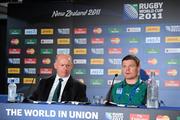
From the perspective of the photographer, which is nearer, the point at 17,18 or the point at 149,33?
the point at 149,33

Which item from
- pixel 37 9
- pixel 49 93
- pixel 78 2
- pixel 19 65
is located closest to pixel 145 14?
pixel 78 2

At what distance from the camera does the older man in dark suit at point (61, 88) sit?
12.6 ft

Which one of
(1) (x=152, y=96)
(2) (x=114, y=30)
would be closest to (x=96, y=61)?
(2) (x=114, y=30)

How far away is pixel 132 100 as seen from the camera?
3480 mm

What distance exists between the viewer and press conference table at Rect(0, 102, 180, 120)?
2.42 metres

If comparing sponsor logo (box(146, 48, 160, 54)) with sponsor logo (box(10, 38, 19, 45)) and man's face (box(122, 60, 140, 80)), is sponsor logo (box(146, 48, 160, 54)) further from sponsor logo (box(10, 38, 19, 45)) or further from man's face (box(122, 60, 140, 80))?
man's face (box(122, 60, 140, 80))

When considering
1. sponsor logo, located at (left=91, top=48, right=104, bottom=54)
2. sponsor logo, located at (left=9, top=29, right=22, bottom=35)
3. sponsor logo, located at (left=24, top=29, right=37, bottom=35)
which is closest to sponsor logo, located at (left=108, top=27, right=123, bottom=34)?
sponsor logo, located at (left=91, top=48, right=104, bottom=54)

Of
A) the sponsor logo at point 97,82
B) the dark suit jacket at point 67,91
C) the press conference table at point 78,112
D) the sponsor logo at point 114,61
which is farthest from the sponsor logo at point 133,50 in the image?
the press conference table at point 78,112

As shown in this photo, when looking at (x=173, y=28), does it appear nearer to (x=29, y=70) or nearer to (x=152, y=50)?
(x=152, y=50)

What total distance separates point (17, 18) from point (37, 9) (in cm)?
43

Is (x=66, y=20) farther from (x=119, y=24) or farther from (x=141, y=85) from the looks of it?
(x=141, y=85)

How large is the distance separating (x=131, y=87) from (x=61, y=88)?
745 millimetres

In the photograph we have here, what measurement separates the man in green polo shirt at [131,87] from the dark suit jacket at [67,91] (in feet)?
1.29

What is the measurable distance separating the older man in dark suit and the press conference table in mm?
1096
